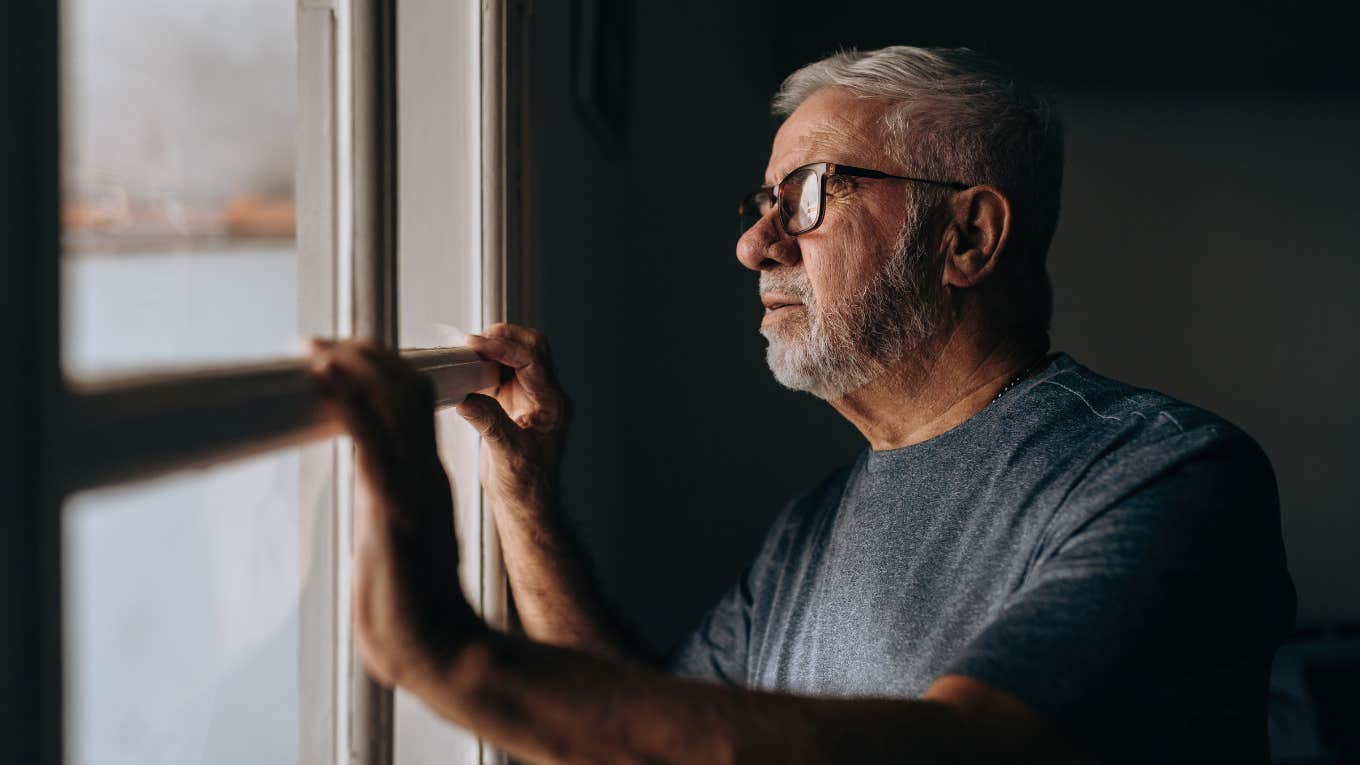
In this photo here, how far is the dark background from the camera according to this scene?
2.47m

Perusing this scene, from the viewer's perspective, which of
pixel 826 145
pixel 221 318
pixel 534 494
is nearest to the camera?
pixel 221 318

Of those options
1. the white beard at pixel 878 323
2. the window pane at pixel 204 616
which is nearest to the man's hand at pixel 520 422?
the window pane at pixel 204 616

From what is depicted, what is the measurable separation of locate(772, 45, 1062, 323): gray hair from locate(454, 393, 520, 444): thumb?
0.59 meters

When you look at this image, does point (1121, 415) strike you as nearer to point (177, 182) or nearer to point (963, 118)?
point (963, 118)

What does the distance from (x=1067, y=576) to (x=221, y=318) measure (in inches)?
26.6

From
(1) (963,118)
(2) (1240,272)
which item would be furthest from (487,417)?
(2) (1240,272)

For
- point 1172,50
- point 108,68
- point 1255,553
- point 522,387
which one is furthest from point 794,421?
point 108,68

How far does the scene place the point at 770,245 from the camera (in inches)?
50.3

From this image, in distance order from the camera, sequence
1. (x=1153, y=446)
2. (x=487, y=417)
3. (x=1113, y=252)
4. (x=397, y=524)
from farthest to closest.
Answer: (x=1113, y=252), (x=487, y=417), (x=1153, y=446), (x=397, y=524)

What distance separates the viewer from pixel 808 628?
1.18 meters

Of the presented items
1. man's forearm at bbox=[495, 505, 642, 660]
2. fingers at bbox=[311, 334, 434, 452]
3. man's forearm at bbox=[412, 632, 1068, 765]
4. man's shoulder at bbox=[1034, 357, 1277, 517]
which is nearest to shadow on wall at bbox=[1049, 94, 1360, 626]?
man's shoulder at bbox=[1034, 357, 1277, 517]

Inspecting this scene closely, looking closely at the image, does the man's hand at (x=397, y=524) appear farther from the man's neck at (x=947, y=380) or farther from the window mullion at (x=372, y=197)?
the man's neck at (x=947, y=380)

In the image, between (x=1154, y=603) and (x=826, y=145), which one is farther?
(x=826, y=145)

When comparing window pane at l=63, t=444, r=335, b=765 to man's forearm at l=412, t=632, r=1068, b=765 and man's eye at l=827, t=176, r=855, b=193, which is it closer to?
man's forearm at l=412, t=632, r=1068, b=765
